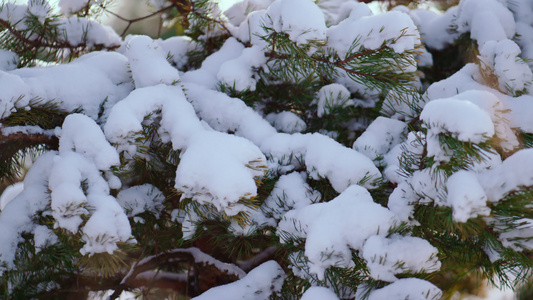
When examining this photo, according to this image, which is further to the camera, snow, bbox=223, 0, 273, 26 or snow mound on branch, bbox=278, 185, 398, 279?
snow, bbox=223, 0, 273, 26

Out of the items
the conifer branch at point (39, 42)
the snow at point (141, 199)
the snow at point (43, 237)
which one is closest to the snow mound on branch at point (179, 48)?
the conifer branch at point (39, 42)

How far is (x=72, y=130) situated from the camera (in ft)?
4.01

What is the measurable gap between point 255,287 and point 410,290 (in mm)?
493

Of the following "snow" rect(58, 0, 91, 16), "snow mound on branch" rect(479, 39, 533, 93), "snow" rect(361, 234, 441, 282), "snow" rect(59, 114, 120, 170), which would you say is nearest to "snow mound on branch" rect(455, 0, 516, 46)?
"snow mound on branch" rect(479, 39, 533, 93)

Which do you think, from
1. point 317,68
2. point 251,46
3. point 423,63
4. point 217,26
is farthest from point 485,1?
point 217,26

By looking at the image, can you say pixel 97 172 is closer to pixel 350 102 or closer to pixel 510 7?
pixel 350 102

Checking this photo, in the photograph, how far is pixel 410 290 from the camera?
94 centimetres

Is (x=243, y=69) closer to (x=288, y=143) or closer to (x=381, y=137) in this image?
(x=288, y=143)

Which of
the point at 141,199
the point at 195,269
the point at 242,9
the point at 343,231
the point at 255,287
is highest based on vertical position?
the point at 242,9

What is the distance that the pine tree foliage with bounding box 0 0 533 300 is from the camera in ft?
3.18

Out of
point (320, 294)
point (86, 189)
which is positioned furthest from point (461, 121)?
point (86, 189)

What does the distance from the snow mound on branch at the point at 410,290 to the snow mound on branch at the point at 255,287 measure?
0.40 m

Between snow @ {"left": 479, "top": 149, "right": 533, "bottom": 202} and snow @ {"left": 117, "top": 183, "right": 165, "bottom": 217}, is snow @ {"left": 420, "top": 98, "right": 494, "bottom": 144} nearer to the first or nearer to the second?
snow @ {"left": 479, "top": 149, "right": 533, "bottom": 202}

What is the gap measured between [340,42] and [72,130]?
2.66 ft
